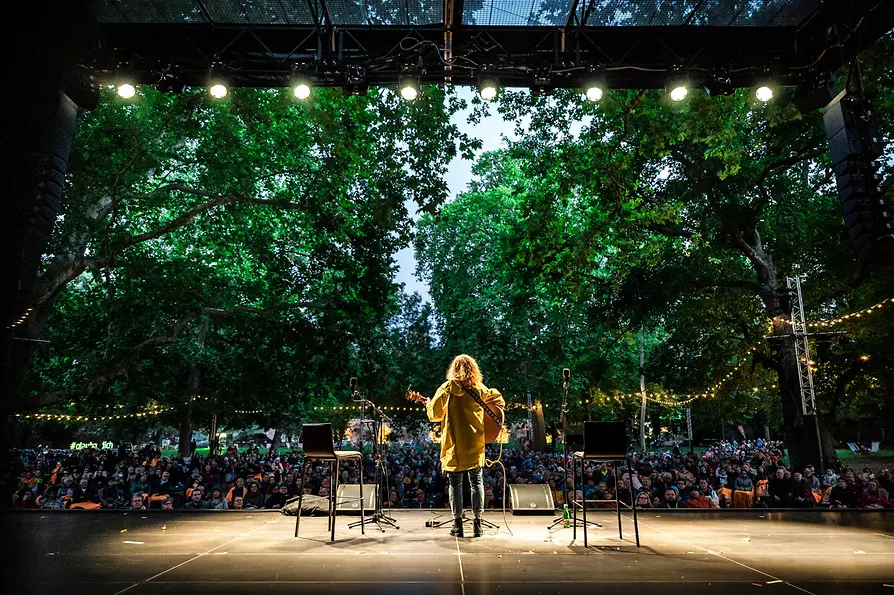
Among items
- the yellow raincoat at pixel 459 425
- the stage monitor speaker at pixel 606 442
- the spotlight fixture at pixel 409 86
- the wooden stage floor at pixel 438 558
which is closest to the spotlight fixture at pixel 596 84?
the spotlight fixture at pixel 409 86

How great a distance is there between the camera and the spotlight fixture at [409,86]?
6.45 m

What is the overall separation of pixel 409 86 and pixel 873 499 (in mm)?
11349

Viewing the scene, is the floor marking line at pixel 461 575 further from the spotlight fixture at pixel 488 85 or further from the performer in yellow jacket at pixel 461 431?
the spotlight fixture at pixel 488 85

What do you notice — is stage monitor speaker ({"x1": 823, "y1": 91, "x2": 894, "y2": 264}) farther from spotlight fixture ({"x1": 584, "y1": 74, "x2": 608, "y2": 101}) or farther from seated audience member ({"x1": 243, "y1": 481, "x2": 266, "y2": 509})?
seated audience member ({"x1": 243, "y1": 481, "x2": 266, "y2": 509})

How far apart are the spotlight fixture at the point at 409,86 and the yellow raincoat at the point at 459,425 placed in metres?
3.53

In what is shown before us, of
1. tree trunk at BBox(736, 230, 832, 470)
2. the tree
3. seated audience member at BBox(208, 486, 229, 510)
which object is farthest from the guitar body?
tree trunk at BBox(736, 230, 832, 470)

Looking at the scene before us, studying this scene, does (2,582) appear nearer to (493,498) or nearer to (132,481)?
(493,498)

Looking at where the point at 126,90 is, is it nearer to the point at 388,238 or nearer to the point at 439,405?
the point at 439,405

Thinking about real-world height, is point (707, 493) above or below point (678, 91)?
below

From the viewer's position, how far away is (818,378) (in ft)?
57.5

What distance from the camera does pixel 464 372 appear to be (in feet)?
18.4

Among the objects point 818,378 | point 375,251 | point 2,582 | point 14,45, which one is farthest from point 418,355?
point 14,45

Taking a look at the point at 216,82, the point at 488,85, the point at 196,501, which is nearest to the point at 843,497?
the point at 488,85

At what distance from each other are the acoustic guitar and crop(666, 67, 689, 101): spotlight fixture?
14.5ft
